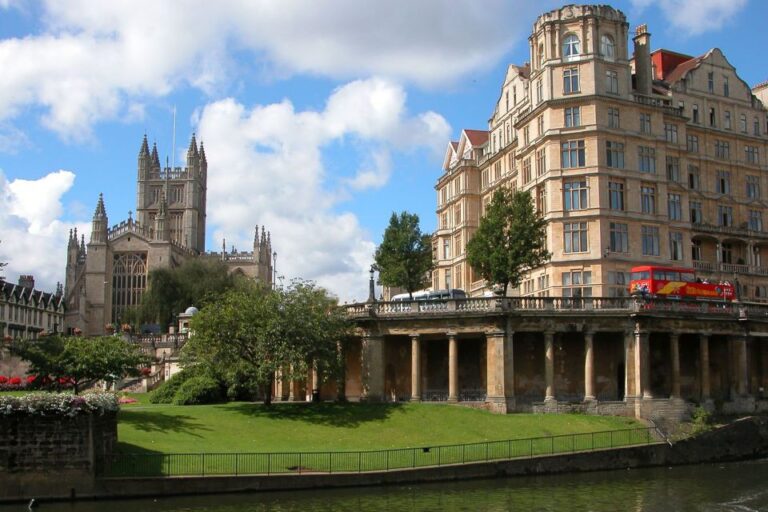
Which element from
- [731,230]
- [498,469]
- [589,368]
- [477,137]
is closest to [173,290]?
[477,137]

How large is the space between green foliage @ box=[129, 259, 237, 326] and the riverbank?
86.4 m

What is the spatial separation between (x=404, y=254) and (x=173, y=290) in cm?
5910

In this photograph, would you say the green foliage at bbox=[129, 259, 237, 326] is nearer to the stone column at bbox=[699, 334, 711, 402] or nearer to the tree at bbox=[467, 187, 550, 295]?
the tree at bbox=[467, 187, 550, 295]

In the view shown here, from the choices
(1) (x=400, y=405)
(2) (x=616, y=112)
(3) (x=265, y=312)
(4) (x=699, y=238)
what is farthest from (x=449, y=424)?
(4) (x=699, y=238)

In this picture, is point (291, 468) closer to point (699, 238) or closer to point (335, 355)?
point (335, 355)

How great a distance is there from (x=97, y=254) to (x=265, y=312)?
104 metres

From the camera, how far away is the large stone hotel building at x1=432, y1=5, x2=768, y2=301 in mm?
74000

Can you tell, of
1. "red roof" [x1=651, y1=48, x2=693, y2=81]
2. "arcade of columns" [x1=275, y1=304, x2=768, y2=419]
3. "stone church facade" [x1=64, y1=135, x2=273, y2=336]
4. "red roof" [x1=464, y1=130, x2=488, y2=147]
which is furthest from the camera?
"stone church facade" [x1=64, y1=135, x2=273, y2=336]

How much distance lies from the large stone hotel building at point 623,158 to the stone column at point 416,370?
16709mm

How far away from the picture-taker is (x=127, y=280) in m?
156

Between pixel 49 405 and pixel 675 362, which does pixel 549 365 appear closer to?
pixel 675 362

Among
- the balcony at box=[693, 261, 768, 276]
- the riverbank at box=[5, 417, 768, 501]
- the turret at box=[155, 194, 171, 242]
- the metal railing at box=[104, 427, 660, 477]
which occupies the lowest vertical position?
the riverbank at box=[5, 417, 768, 501]

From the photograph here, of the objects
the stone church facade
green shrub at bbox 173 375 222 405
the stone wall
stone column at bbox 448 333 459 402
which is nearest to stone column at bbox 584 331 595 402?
stone column at bbox 448 333 459 402

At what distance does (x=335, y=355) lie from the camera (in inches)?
2328
